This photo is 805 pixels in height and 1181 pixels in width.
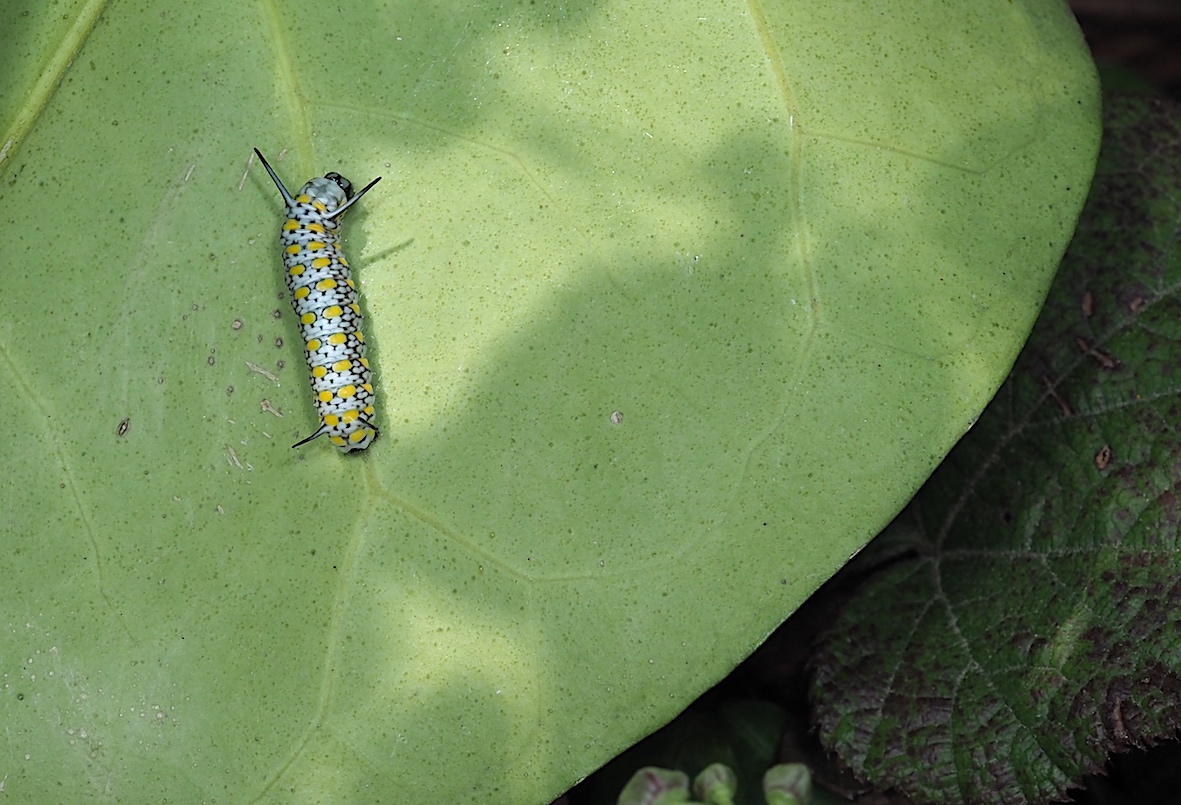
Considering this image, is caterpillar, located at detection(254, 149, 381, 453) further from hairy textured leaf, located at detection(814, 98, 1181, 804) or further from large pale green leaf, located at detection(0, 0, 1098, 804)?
hairy textured leaf, located at detection(814, 98, 1181, 804)

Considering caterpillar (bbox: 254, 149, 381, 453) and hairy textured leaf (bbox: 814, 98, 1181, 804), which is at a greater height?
caterpillar (bbox: 254, 149, 381, 453)

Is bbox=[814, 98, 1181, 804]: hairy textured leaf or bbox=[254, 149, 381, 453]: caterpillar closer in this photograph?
bbox=[254, 149, 381, 453]: caterpillar

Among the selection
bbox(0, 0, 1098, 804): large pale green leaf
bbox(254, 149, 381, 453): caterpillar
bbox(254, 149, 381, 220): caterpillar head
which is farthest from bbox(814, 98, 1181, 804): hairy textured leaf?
bbox(254, 149, 381, 220): caterpillar head

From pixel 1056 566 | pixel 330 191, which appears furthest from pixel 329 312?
pixel 1056 566

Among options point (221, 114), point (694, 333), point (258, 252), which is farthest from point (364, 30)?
point (694, 333)

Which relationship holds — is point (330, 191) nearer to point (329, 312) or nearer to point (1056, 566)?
point (329, 312)

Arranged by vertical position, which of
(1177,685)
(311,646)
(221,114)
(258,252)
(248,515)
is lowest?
(1177,685)

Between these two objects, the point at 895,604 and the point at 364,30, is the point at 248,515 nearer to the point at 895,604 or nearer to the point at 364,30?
the point at 364,30
